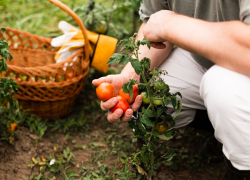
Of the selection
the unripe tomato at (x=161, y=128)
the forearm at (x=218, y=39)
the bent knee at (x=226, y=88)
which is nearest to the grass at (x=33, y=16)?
the unripe tomato at (x=161, y=128)

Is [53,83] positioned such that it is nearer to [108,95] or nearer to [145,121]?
[108,95]

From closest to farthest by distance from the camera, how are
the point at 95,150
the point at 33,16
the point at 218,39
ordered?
the point at 218,39, the point at 95,150, the point at 33,16

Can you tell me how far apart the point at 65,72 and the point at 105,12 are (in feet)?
2.44

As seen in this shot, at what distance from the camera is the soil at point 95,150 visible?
1.62m

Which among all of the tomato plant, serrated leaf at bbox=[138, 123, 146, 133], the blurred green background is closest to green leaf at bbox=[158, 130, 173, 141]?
the tomato plant

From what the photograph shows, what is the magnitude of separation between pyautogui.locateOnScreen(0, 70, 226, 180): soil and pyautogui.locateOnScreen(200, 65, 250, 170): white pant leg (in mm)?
552

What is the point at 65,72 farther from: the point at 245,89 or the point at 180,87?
the point at 245,89

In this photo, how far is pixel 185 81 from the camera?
5.27ft

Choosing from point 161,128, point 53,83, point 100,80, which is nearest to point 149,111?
point 161,128

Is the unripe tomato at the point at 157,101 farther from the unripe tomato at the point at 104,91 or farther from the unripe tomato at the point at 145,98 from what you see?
the unripe tomato at the point at 104,91

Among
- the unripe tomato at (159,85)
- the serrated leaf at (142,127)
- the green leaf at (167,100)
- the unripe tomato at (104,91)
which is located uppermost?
the unripe tomato at (159,85)

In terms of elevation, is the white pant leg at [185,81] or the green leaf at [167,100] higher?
the green leaf at [167,100]

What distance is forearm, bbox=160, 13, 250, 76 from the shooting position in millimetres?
981

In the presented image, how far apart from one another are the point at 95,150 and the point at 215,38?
1.22 m
